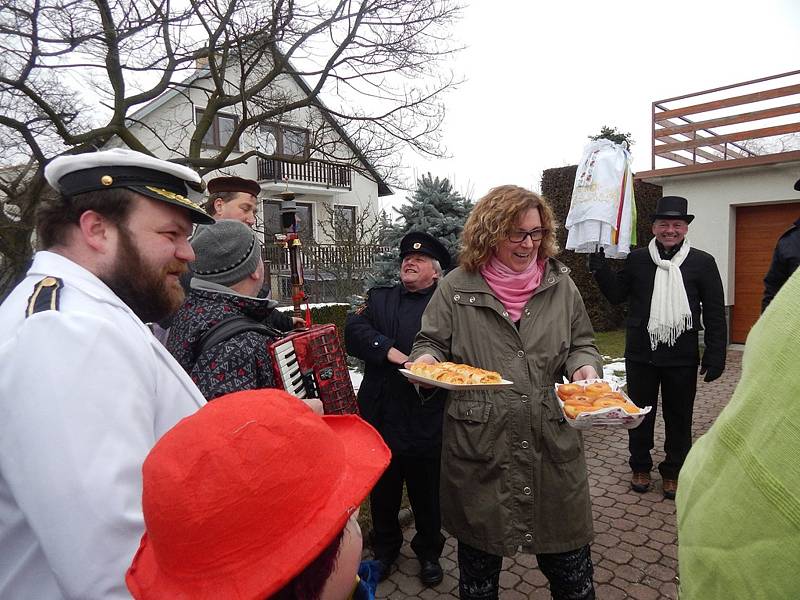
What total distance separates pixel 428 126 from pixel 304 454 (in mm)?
11180

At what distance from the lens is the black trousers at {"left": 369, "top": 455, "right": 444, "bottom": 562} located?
10.9ft

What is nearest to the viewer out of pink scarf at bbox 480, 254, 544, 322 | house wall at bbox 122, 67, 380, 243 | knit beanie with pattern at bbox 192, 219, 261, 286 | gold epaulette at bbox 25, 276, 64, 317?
gold epaulette at bbox 25, 276, 64, 317

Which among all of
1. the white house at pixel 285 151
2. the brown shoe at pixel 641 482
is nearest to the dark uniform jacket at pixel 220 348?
the brown shoe at pixel 641 482

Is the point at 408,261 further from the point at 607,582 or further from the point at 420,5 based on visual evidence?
the point at 420,5

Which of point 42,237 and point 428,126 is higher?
point 428,126

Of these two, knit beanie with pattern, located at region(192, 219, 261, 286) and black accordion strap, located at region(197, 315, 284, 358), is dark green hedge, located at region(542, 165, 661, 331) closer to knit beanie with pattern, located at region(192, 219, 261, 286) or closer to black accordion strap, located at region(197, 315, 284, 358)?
knit beanie with pattern, located at region(192, 219, 261, 286)

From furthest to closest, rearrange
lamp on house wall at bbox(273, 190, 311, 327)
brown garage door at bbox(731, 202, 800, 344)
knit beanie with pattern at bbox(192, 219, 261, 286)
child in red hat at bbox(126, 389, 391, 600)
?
brown garage door at bbox(731, 202, 800, 344) → lamp on house wall at bbox(273, 190, 311, 327) → knit beanie with pattern at bbox(192, 219, 261, 286) → child in red hat at bbox(126, 389, 391, 600)

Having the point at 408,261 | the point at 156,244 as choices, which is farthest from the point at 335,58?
the point at 156,244

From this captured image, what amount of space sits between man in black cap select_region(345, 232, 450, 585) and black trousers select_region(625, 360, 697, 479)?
6.60 feet

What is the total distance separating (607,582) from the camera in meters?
3.15

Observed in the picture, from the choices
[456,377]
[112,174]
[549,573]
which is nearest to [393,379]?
[456,377]

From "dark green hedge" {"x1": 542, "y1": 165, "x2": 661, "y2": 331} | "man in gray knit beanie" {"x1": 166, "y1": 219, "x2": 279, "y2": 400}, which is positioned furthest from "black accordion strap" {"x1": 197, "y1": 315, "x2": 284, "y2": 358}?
"dark green hedge" {"x1": 542, "y1": 165, "x2": 661, "y2": 331}

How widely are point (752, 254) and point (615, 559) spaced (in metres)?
8.58

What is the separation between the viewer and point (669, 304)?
13.5 ft
